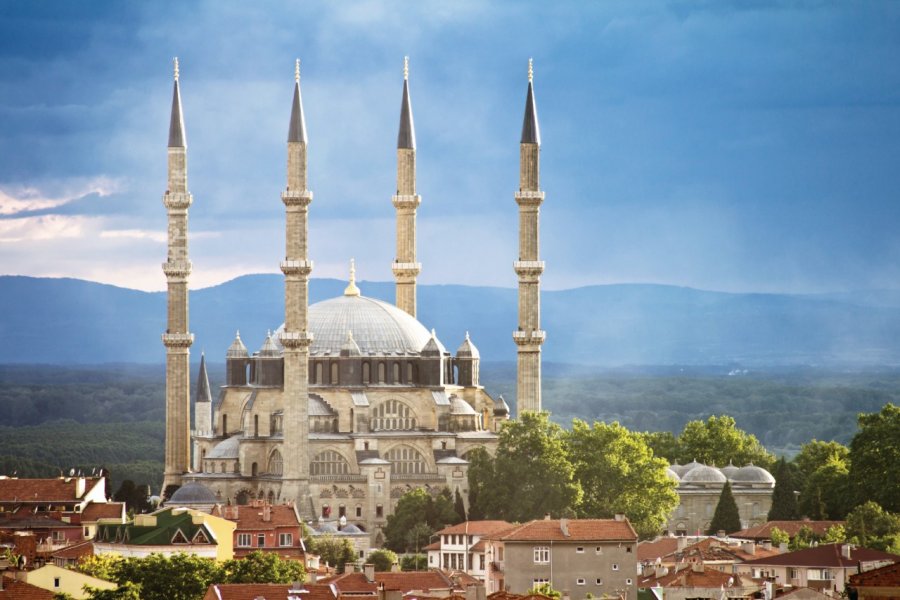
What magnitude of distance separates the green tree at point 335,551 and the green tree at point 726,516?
50.5 feet

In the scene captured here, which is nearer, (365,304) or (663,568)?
(663,568)

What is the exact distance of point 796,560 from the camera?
70125 millimetres

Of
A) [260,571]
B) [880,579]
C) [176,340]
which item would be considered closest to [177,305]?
[176,340]

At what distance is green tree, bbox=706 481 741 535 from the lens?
95188 millimetres

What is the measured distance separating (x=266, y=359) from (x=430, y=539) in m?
14.7

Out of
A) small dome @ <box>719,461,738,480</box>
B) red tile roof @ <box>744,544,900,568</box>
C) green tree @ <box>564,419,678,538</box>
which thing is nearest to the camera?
red tile roof @ <box>744,544,900,568</box>

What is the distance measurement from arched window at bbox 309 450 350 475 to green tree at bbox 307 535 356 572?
11.5m

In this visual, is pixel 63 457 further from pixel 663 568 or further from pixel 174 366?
pixel 663 568

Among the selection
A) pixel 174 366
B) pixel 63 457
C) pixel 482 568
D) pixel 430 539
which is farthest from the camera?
pixel 63 457

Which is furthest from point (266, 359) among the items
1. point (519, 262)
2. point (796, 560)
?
point (796, 560)

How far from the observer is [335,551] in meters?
85.9

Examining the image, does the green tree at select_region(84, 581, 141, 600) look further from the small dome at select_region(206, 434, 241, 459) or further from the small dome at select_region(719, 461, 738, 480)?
the small dome at select_region(719, 461, 738, 480)

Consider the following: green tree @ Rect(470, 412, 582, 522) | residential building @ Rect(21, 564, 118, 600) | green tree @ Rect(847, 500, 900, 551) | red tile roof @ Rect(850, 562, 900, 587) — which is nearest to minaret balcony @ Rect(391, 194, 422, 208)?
green tree @ Rect(470, 412, 582, 522)

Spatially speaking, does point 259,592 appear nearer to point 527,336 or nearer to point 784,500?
point 784,500
